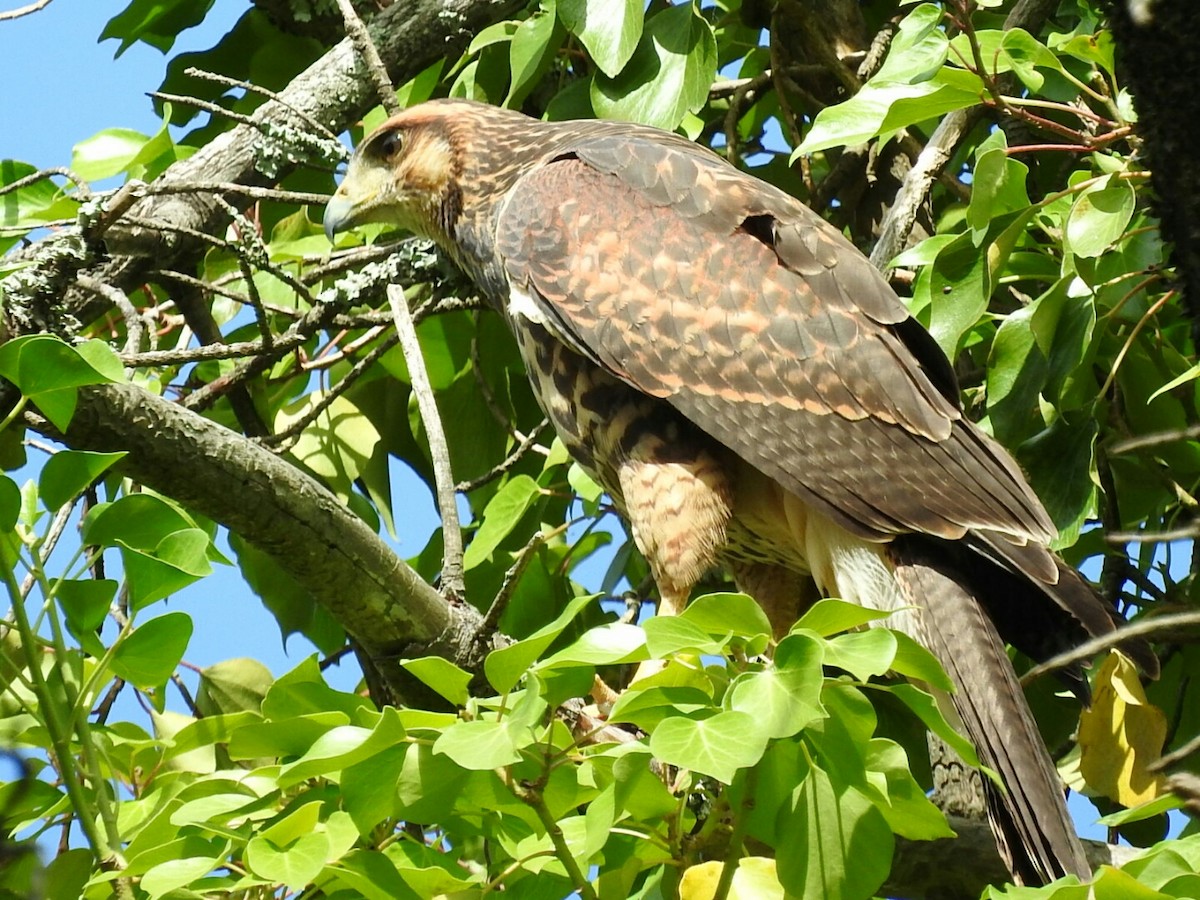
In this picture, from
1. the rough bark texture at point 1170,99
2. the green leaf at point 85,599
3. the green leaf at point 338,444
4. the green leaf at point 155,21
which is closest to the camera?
the rough bark texture at point 1170,99

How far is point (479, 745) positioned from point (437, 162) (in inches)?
92.3

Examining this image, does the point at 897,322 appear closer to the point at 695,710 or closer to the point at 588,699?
the point at 588,699

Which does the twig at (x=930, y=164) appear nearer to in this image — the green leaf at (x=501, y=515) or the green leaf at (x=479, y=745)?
the green leaf at (x=501, y=515)

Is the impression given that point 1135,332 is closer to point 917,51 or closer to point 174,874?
point 917,51

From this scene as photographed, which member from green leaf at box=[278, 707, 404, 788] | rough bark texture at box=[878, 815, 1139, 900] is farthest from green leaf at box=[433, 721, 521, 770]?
rough bark texture at box=[878, 815, 1139, 900]

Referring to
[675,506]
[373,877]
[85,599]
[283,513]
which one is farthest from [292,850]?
[675,506]

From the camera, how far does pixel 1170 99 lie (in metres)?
1.39

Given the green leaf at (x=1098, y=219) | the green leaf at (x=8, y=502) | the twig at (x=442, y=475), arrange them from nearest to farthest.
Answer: the green leaf at (x=8, y=502) < the green leaf at (x=1098, y=219) < the twig at (x=442, y=475)

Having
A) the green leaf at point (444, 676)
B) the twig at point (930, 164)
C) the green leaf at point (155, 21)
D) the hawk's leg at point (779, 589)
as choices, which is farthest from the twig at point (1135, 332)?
the green leaf at point (155, 21)

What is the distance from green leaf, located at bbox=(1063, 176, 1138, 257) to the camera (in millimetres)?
2479

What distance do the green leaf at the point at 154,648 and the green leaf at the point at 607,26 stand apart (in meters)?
1.70

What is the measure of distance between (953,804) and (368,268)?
176 centimetres

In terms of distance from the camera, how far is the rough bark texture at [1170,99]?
1.35 m

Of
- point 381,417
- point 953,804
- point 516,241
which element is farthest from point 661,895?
point 381,417
